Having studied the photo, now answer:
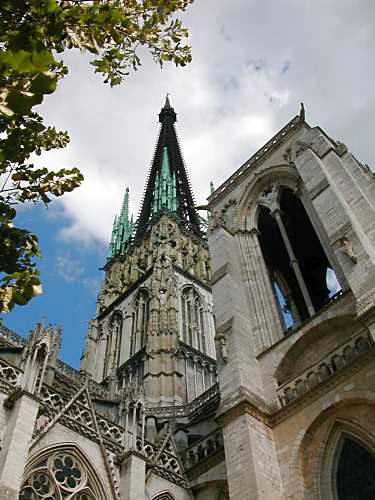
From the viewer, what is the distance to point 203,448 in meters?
13.7

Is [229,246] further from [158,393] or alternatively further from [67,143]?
[67,143]

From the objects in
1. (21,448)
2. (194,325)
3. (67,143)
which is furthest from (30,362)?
(194,325)

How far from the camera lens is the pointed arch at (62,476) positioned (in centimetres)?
973

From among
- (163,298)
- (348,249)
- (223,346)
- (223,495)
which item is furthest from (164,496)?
(163,298)

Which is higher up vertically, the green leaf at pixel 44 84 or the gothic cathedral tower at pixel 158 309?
the gothic cathedral tower at pixel 158 309

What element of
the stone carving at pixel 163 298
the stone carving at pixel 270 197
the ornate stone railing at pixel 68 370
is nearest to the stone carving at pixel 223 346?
the stone carving at pixel 270 197

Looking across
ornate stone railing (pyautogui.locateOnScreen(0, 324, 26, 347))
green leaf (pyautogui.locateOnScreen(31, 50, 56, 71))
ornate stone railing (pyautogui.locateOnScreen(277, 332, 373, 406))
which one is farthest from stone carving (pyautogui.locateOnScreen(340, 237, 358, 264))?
ornate stone railing (pyautogui.locateOnScreen(0, 324, 26, 347))

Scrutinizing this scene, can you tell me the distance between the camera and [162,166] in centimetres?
4553

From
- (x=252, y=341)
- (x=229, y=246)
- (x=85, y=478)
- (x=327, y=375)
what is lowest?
(x=85, y=478)

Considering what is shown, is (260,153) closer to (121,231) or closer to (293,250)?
(293,250)

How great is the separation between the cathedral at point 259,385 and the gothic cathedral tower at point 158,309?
366cm

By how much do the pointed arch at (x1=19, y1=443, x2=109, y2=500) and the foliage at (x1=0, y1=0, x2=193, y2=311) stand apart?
6.90 meters

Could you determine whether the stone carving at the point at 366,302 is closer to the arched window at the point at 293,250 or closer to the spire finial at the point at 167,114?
the arched window at the point at 293,250

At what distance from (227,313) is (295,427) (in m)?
3.96
